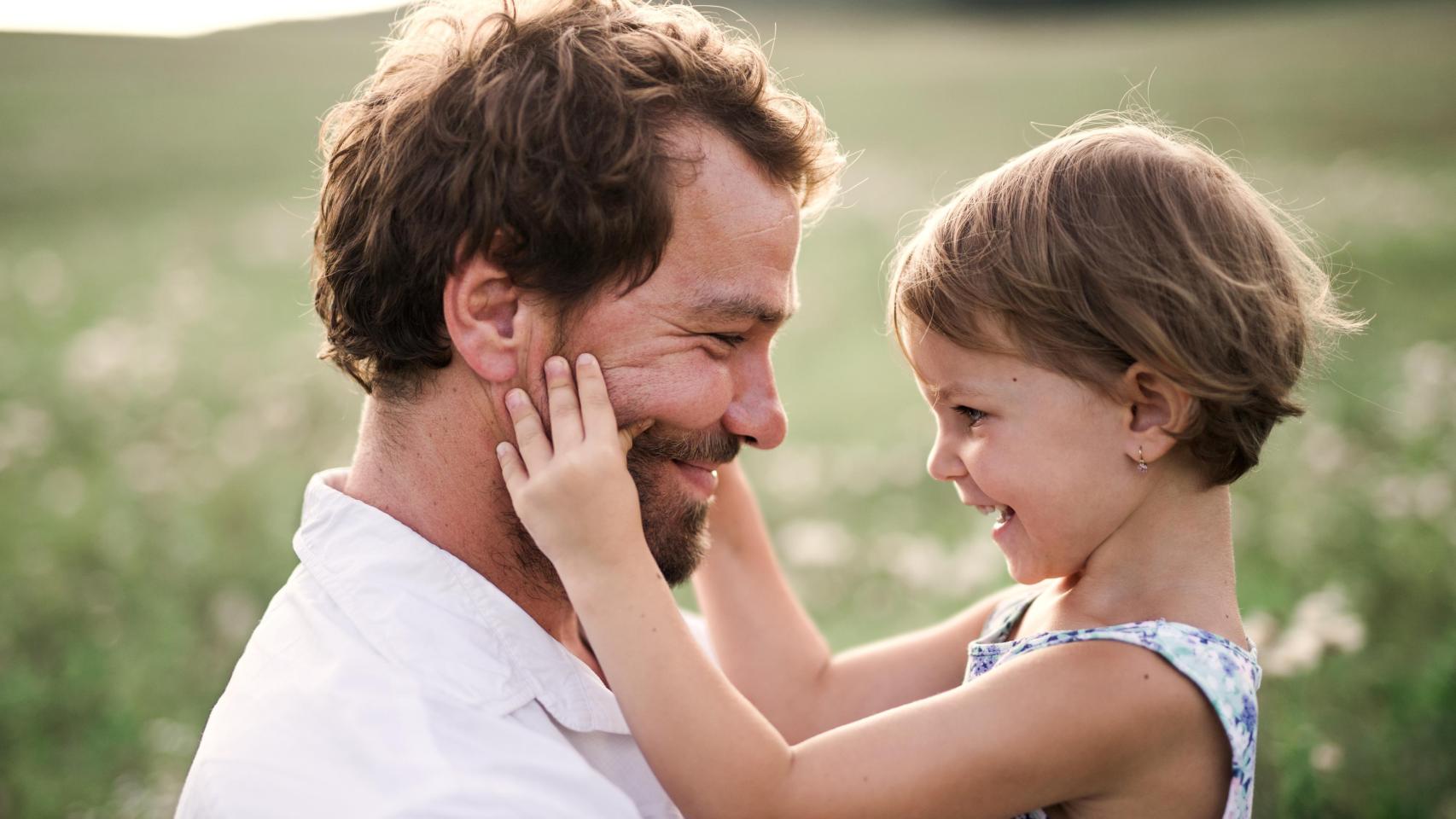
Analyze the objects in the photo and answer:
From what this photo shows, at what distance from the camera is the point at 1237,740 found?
251cm

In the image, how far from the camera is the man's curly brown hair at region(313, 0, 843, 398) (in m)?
2.85

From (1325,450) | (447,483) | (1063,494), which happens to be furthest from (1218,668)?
(1325,450)

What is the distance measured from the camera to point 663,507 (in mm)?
3020

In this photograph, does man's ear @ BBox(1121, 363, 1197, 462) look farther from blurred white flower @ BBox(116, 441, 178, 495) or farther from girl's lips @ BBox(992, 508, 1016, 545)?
blurred white flower @ BBox(116, 441, 178, 495)

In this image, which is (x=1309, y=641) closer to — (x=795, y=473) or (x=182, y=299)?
(x=795, y=473)

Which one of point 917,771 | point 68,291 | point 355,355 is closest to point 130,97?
point 68,291

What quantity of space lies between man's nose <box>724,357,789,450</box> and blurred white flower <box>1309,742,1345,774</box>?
1.92 m

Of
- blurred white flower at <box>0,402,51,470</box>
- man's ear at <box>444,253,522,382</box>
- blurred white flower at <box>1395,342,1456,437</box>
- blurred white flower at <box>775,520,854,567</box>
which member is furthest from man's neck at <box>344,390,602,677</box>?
blurred white flower at <box>0,402,51,470</box>

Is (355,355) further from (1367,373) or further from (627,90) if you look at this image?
(1367,373)

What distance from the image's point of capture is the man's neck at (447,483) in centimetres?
293

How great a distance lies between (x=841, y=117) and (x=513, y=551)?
20.5 metres

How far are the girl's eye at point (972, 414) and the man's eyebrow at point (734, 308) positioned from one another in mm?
549

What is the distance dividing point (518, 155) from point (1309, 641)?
3.03m

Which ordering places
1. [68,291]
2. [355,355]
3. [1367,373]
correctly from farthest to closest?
[68,291]
[1367,373]
[355,355]
